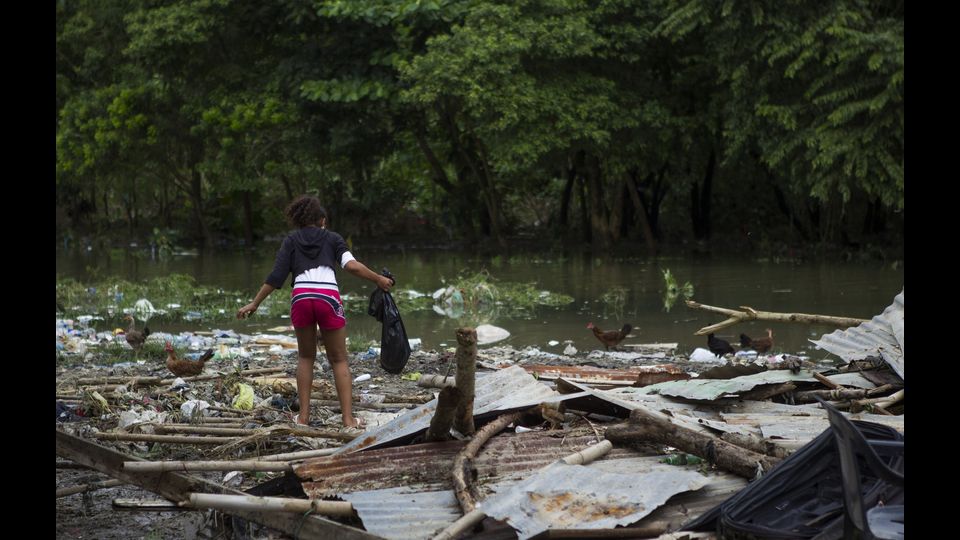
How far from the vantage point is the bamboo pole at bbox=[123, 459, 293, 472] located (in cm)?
497

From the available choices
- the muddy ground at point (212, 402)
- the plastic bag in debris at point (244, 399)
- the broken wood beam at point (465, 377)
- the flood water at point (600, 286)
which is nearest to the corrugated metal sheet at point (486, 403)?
the broken wood beam at point (465, 377)

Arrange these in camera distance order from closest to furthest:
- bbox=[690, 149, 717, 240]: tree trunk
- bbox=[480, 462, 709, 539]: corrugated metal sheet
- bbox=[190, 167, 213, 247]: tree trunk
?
1. bbox=[480, 462, 709, 539]: corrugated metal sheet
2. bbox=[690, 149, 717, 240]: tree trunk
3. bbox=[190, 167, 213, 247]: tree trunk

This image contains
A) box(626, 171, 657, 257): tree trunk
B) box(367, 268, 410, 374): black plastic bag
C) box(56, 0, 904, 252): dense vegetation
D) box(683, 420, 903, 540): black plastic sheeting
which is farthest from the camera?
box(626, 171, 657, 257): tree trunk

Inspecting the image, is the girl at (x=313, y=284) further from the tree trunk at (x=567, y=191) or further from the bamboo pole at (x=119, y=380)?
the tree trunk at (x=567, y=191)

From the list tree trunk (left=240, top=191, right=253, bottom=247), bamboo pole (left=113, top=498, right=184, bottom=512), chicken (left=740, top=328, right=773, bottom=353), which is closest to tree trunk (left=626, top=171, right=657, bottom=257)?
tree trunk (left=240, top=191, right=253, bottom=247)

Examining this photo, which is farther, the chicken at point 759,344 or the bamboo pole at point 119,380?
the chicken at point 759,344

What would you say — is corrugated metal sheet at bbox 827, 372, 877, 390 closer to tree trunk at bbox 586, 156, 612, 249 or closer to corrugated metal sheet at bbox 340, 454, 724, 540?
corrugated metal sheet at bbox 340, 454, 724, 540

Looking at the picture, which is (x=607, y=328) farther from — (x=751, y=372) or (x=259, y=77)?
(x=259, y=77)

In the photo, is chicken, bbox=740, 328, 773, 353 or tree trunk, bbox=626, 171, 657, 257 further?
tree trunk, bbox=626, 171, 657, 257

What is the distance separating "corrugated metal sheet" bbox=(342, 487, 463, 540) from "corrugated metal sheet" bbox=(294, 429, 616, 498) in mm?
118

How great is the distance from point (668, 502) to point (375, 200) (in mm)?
33488

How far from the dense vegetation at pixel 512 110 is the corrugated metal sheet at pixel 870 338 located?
44.1ft

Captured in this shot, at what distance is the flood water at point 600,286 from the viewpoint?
14180 millimetres

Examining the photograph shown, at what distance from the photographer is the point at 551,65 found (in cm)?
2595
